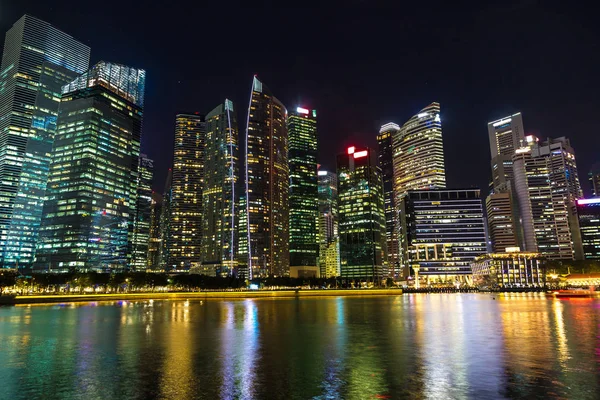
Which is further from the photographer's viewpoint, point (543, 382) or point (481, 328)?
point (481, 328)

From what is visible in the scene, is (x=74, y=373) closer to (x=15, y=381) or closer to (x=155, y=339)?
(x=15, y=381)

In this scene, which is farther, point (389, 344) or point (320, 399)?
point (389, 344)

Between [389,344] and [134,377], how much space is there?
915 inches

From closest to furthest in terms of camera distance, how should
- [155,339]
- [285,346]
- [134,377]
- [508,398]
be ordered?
[508,398] → [134,377] → [285,346] → [155,339]

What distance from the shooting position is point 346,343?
40094 millimetres

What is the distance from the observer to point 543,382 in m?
23.3

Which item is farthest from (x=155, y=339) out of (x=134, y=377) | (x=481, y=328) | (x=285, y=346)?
(x=481, y=328)

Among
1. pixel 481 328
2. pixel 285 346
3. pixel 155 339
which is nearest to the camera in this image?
pixel 285 346

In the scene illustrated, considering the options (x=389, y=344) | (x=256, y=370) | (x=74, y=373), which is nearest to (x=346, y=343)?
(x=389, y=344)

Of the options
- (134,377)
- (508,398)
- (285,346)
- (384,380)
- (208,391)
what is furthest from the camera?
(285,346)

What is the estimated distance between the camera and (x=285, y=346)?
38906 mm

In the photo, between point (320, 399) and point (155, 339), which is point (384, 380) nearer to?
point (320, 399)

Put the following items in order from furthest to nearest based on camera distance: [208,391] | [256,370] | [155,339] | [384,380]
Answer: [155,339], [256,370], [384,380], [208,391]

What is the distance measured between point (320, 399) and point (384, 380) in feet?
18.9
